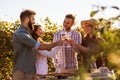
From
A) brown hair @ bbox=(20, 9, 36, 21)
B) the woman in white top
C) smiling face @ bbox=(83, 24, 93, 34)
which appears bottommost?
the woman in white top

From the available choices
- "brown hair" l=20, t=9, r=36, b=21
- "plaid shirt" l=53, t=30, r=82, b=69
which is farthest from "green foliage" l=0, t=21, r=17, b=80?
"brown hair" l=20, t=9, r=36, b=21

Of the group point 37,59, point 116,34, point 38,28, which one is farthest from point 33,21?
point 116,34

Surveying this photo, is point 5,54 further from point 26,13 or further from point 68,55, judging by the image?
point 26,13

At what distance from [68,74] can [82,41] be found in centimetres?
104

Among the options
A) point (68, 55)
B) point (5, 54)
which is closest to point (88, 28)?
point (68, 55)

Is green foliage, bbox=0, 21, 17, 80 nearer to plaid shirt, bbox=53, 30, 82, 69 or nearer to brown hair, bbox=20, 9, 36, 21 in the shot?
plaid shirt, bbox=53, 30, 82, 69

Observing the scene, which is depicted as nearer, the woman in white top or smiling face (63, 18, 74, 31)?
the woman in white top

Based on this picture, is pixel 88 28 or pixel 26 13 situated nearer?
pixel 26 13

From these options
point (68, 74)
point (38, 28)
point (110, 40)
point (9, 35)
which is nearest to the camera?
point (110, 40)

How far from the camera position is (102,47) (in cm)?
178

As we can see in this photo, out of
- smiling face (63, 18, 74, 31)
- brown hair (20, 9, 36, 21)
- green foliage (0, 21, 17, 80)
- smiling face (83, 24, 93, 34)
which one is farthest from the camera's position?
green foliage (0, 21, 17, 80)

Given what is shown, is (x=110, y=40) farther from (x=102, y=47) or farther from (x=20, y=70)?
(x=20, y=70)

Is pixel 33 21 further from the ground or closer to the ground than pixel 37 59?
further from the ground

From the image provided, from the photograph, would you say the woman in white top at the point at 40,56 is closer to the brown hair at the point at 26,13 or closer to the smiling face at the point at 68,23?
the brown hair at the point at 26,13
